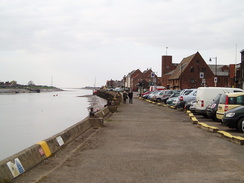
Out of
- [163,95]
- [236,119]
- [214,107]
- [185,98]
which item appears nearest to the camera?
[236,119]

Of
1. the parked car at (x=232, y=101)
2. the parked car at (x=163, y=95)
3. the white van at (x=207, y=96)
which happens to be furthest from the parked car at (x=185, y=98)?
the parked car at (x=163, y=95)

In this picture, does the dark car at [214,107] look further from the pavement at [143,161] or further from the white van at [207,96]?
the pavement at [143,161]

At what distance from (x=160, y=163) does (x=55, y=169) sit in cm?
247

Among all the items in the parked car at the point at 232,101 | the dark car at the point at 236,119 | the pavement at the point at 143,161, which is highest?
the parked car at the point at 232,101

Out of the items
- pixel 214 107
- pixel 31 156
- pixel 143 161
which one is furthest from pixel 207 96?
pixel 31 156

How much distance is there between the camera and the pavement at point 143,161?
6.45 meters

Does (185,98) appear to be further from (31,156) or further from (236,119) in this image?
(31,156)

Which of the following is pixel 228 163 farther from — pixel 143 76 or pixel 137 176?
pixel 143 76

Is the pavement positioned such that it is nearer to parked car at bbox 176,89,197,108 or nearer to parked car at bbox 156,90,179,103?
parked car at bbox 176,89,197,108

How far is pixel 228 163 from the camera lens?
306 inches

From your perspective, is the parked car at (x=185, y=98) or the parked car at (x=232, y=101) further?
the parked car at (x=185, y=98)

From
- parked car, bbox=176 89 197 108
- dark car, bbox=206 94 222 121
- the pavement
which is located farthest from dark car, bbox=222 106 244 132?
parked car, bbox=176 89 197 108

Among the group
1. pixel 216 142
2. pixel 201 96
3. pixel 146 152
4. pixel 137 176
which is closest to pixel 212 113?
pixel 201 96

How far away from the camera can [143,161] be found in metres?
7.95
